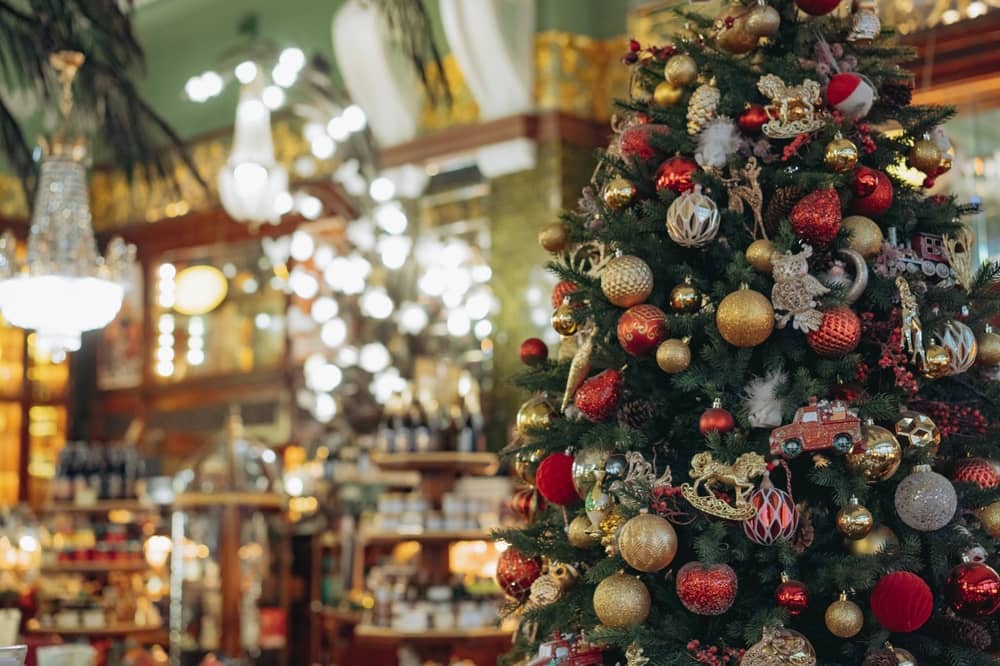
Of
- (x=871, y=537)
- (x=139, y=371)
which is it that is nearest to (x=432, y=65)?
(x=139, y=371)

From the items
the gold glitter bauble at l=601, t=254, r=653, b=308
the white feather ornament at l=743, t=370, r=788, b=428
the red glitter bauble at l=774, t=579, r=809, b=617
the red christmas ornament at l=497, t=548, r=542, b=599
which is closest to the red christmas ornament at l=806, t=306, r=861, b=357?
the white feather ornament at l=743, t=370, r=788, b=428

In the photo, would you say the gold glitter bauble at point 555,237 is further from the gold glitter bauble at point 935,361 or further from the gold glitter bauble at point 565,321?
the gold glitter bauble at point 935,361

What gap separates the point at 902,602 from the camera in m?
2.77

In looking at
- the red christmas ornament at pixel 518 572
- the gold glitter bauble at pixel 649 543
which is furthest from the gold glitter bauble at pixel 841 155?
the red christmas ornament at pixel 518 572

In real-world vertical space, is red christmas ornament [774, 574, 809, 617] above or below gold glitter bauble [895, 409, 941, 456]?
below

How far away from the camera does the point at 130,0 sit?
226 inches

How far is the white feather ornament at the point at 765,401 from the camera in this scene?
2.92 meters

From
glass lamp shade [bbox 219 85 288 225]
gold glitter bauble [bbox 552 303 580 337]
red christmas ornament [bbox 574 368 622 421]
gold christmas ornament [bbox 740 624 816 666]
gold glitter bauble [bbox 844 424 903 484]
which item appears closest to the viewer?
gold christmas ornament [bbox 740 624 816 666]

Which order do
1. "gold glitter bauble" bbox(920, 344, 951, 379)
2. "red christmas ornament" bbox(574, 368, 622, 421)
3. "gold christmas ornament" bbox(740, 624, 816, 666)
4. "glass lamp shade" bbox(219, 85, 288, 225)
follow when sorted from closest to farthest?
1. "gold christmas ornament" bbox(740, 624, 816, 666)
2. "gold glitter bauble" bbox(920, 344, 951, 379)
3. "red christmas ornament" bbox(574, 368, 622, 421)
4. "glass lamp shade" bbox(219, 85, 288, 225)

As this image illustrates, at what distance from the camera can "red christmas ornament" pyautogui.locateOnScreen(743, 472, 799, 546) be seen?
9.23ft

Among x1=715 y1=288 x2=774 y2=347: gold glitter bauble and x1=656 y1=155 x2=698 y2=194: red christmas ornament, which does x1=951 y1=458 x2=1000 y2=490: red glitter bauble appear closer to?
x1=715 y1=288 x2=774 y2=347: gold glitter bauble

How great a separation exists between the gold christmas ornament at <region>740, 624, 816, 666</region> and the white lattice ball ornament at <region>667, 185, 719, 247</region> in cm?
84

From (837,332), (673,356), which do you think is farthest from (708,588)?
(837,332)

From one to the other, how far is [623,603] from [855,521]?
19.6 inches
